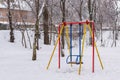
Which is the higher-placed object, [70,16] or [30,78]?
[70,16]

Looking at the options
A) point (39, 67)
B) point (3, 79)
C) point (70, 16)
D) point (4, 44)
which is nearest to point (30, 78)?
point (3, 79)

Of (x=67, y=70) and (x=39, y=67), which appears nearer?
(x=67, y=70)

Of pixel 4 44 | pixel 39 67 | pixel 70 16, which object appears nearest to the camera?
pixel 39 67

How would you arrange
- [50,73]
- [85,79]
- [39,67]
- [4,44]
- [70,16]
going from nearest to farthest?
1. [85,79]
2. [50,73]
3. [39,67]
4. [4,44]
5. [70,16]

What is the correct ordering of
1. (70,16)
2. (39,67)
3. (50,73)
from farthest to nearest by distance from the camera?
(70,16), (39,67), (50,73)

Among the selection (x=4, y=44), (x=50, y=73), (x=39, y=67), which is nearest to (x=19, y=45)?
(x=4, y=44)

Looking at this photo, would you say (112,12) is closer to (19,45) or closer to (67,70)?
(19,45)

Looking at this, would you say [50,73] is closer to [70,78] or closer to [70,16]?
[70,78]

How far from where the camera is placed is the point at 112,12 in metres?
45.9

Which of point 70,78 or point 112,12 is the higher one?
point 112,12

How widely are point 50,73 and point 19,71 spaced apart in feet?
4.78

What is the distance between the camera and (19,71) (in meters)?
12.7

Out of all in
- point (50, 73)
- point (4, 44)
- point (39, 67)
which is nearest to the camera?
point (50, 73)

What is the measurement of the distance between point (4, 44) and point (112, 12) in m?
22.7
